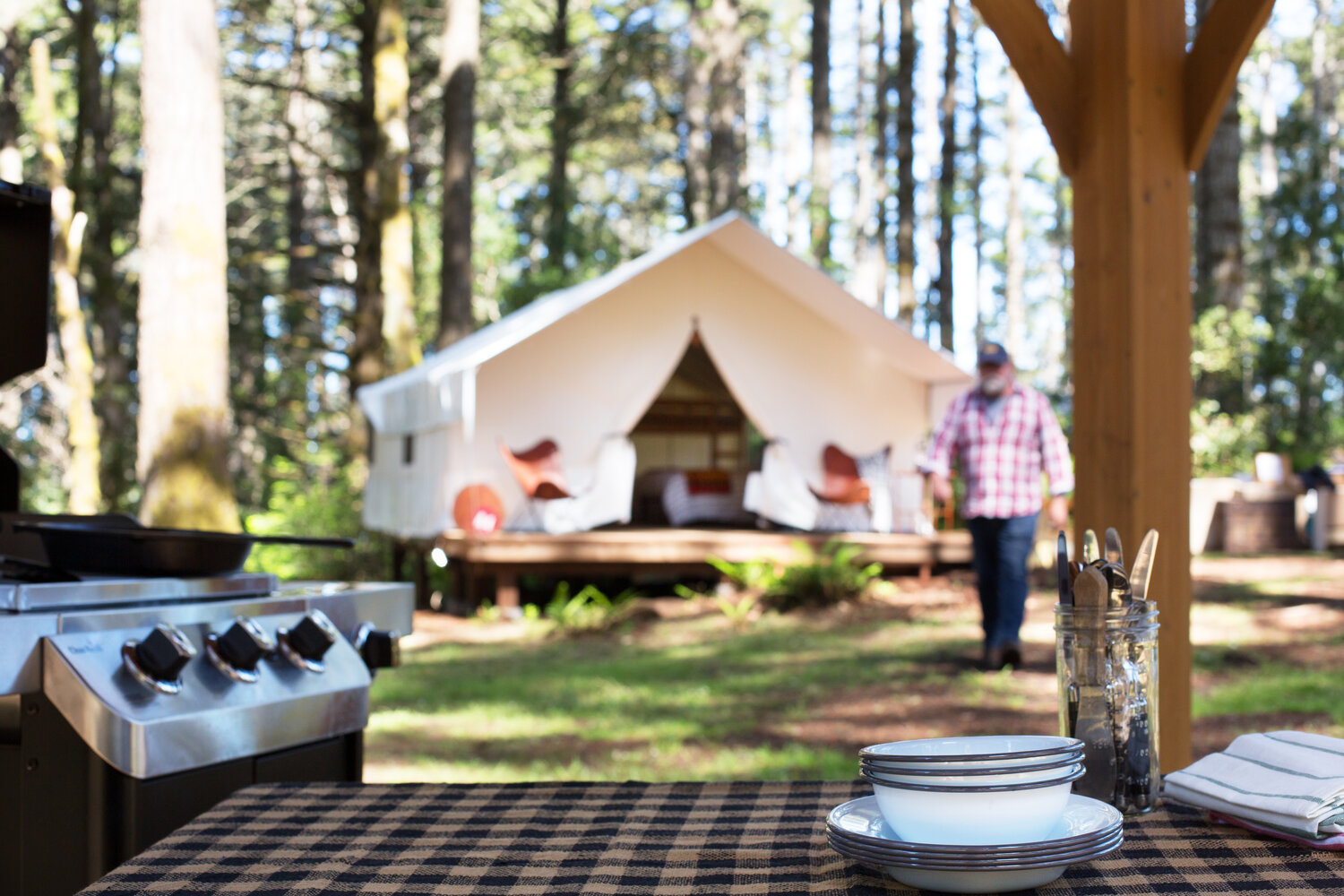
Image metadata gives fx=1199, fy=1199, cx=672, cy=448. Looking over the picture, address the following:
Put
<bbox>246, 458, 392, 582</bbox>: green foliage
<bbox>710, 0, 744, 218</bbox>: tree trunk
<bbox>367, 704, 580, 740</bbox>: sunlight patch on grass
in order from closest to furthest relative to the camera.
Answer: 1. <bbox>367, 704, 580, 740</bbox>: sunlight patch on grass
2. <bbox>246, 458, 392, 582</bbox>: green foliage
3. <bbox>710, 0, 744, 218</bbox>: tree trunk

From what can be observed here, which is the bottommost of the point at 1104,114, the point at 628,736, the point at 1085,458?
the point at 628,736

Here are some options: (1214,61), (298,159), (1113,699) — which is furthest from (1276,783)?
(298,159)

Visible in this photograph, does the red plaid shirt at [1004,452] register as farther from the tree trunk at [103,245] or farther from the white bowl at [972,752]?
the tree trunk at [103,245]

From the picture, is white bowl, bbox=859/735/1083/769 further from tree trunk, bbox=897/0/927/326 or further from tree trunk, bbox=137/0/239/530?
tree trunk, bbox=897/0/927/326

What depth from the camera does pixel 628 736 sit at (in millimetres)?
5137

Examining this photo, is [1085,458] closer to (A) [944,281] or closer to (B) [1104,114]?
(B) [1104,114]

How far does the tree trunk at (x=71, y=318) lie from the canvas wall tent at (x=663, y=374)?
292cm

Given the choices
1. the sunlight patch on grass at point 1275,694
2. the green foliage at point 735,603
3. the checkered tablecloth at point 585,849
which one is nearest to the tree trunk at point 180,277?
the green foliage at point 735,603

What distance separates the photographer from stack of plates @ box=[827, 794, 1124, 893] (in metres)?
0.91

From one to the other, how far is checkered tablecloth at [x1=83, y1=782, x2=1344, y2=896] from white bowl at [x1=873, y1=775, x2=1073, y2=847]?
0.05 meters

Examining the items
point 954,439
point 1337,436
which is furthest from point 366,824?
point 1337,436

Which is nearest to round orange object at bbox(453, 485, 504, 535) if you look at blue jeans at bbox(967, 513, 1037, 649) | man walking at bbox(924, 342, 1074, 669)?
man walking at bbox(924, 342, 1074, 669)

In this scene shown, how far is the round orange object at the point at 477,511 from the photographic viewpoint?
938 cm

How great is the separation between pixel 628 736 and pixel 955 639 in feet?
9.83
